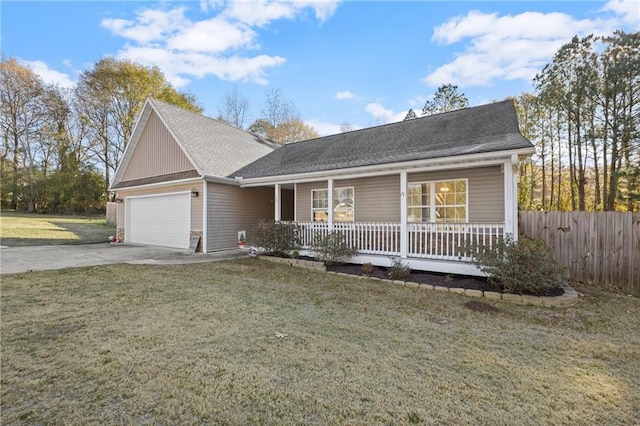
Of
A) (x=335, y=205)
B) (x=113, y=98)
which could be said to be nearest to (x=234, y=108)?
(x=113, y=98)

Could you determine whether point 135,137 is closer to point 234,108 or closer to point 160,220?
point 160,220

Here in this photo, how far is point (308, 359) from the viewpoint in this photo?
3.02 metres

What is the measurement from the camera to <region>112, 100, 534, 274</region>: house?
7023 millimetres

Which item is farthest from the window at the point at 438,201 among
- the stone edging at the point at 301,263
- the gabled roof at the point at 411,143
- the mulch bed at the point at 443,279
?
the stone edging at the point at 301,263

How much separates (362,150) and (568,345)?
788 cm

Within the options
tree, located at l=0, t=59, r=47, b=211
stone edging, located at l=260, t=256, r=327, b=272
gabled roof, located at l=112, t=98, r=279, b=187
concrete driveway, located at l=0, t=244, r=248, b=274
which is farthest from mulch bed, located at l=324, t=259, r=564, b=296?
tree, located at l=0, t=59, r=47, b=211

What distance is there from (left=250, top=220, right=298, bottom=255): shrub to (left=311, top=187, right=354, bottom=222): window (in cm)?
158

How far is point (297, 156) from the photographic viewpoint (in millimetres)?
12211

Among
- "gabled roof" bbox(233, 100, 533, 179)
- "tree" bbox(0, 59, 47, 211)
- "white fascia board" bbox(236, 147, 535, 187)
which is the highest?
"tree" bbox(0, 59, 47, 211)

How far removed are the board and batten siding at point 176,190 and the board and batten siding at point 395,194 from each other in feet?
11.8

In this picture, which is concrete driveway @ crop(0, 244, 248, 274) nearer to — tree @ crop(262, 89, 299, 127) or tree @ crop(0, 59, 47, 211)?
tree @ crop(262, 89, 299, 127)

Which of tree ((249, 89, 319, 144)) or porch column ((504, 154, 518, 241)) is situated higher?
tree ((249, 89, 319, 144))

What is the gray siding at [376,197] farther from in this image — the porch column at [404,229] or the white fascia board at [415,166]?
the porch column at [404,229]

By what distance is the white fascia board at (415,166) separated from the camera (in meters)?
6.27
